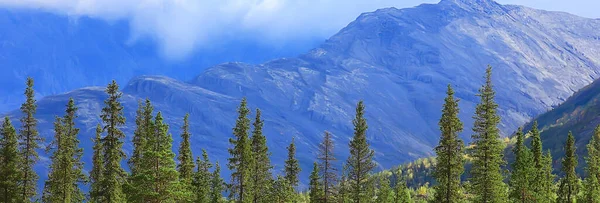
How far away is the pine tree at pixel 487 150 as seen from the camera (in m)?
55.0

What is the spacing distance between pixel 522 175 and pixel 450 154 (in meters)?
19.1

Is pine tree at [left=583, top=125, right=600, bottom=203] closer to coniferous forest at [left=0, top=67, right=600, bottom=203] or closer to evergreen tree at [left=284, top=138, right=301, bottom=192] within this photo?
coniferous forest at [left=0, top=67, right=600, bottom=203]

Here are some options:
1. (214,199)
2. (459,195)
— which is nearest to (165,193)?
(459,195)

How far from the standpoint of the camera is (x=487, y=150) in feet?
181

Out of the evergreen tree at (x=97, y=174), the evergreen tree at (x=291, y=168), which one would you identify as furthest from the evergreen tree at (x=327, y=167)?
the evergreen tree at (x=97, y=174)

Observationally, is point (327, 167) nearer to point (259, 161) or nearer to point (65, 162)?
point (259, 161)

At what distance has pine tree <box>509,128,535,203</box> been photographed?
68875 millimetres

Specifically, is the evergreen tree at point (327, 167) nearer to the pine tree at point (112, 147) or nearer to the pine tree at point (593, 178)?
the pine tree at point (112, 147)

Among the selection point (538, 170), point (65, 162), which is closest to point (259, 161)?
point (65, 162)

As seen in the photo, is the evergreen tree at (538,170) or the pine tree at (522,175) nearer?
the pine tree at (522,175)

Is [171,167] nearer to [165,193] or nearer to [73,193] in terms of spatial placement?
[165,193]

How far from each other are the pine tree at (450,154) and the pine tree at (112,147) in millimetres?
25786

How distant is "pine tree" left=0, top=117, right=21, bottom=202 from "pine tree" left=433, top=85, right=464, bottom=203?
121 ft

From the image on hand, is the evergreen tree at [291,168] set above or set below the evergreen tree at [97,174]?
above
